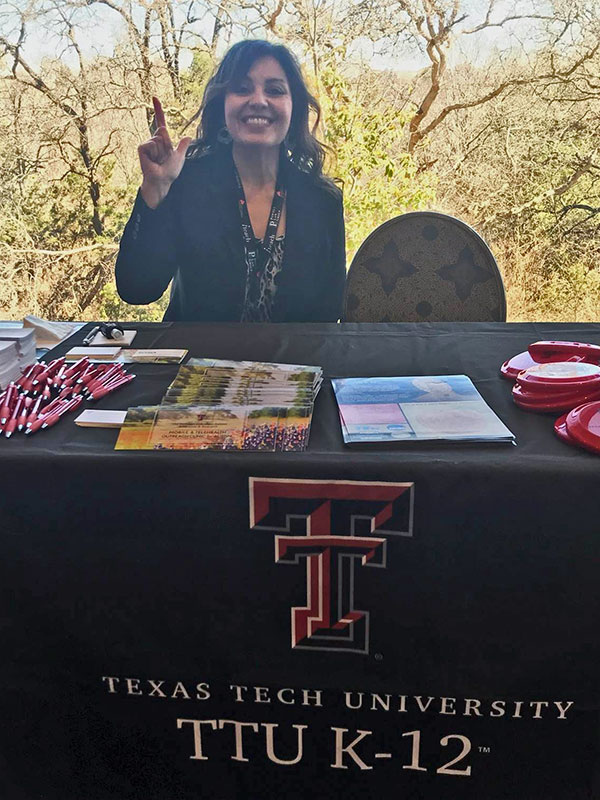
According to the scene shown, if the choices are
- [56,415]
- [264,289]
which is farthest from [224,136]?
[56,415]

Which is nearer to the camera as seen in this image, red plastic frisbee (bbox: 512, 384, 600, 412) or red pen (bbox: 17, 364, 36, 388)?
red plastic frisbee (bbox: 512, 384, 600, 412)

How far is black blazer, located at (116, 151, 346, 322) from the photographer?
6.07 feet

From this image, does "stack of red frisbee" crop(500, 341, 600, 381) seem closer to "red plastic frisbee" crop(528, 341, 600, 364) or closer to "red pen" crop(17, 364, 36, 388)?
"red plastic frisbee" crop(528, 341, 600, 364)

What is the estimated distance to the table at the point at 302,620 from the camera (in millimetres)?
897

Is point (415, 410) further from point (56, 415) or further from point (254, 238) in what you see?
point (254, 238)

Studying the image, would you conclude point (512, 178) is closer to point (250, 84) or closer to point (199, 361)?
point (250, 84)

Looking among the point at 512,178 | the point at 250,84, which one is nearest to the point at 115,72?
the point at 250,84

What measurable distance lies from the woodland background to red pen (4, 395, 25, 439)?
7.51 ft

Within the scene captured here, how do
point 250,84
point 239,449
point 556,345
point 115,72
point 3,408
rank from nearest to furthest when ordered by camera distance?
point 239,449 → point 3,408 → point 556,345 → point 250,84 → point 115,72

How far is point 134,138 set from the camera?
125 inches

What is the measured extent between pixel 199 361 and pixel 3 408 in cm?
34

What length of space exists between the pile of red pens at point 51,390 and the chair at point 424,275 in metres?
0.82

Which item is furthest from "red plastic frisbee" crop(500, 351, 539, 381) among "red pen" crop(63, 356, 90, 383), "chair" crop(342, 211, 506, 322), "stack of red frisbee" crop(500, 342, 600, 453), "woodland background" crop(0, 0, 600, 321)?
"woodland background" crop(0, 0, 600, 321)

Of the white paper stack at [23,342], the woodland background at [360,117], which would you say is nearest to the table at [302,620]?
the white paper stack at [23,342]
